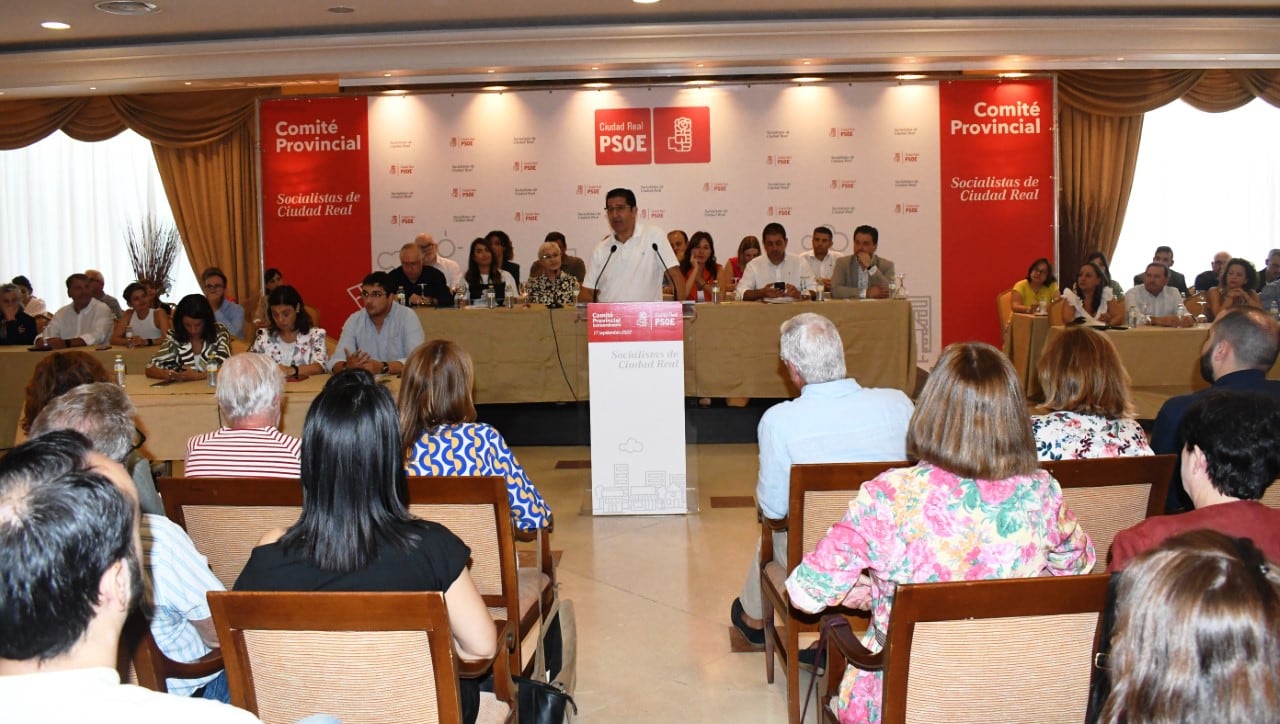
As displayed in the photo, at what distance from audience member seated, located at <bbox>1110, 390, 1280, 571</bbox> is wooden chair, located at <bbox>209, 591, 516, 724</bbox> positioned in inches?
46.1

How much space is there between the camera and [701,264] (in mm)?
8672

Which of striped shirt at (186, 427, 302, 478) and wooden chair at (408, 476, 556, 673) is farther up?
striped shirt at (186, 427, 302, 478)

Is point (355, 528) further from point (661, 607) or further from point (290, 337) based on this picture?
point (290, 337)

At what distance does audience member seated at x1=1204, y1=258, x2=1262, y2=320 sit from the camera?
756 centimetres

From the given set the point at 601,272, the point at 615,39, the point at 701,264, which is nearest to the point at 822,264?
the point at 701,264

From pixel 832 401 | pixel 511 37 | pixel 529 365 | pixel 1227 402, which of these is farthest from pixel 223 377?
pixel 511 37

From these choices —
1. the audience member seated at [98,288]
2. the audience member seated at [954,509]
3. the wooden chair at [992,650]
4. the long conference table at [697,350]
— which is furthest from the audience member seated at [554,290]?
the wooden chair at [992,650]

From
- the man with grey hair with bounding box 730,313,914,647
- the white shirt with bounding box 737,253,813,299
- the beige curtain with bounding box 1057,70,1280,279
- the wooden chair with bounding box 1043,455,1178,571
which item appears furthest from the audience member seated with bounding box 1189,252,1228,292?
the wooden chair with bounding box 1043,455,1178,571

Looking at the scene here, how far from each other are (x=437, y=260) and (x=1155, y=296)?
5.79 meters

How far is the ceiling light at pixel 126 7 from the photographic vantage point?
7.25 m

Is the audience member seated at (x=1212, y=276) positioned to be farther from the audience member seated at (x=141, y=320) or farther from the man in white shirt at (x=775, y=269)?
the audience member seated at (x=141, y=320)

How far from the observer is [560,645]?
3162 millimetres

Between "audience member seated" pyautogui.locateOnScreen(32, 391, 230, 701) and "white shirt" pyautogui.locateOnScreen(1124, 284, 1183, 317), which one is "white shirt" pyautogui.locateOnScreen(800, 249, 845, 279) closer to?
"white shirt" pyautogui.locateOnScreen(1124, 284, 1183, 317)

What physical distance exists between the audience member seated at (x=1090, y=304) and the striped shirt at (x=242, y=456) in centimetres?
580
